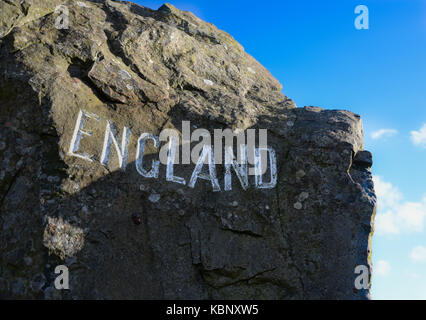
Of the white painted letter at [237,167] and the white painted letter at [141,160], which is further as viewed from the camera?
the white painted letter at [237,167]

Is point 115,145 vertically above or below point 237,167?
above

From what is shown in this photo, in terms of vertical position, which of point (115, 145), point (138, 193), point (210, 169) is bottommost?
point (138, 193)

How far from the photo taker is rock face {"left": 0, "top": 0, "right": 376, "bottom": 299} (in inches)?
175

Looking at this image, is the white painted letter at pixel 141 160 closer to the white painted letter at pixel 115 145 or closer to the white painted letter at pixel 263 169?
the white painted letter at pixel 115 145

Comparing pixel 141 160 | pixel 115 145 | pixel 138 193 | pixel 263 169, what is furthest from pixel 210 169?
pixel 115 145

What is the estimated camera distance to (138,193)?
4.94 metres

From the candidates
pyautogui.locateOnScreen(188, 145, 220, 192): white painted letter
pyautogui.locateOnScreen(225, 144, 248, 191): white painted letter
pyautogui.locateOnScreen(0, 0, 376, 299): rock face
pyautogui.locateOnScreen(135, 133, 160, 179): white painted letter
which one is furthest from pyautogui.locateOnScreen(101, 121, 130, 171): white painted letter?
pyautogui.locateOnScreen(225, 144, 248, 191): white painted letter

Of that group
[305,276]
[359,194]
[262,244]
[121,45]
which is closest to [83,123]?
[121,45]

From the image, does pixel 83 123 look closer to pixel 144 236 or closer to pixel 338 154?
pixel 144 236

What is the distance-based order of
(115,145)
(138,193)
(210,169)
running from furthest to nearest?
(210,169) → (115,145) → (138,193)

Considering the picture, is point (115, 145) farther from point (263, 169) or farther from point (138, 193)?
point (263, 169)

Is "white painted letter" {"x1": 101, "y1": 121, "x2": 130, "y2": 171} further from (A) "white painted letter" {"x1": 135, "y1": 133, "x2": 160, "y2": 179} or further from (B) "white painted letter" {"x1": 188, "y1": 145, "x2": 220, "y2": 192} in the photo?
(B) "white painted letter" {"x1": 188, "y1": 145, "x2": 220, "y2": 192}

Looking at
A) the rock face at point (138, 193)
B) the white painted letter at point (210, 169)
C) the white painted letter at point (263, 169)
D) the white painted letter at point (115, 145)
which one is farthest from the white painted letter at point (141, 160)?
the white painted letter at point (263, 169)

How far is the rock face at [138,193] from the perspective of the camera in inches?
175
